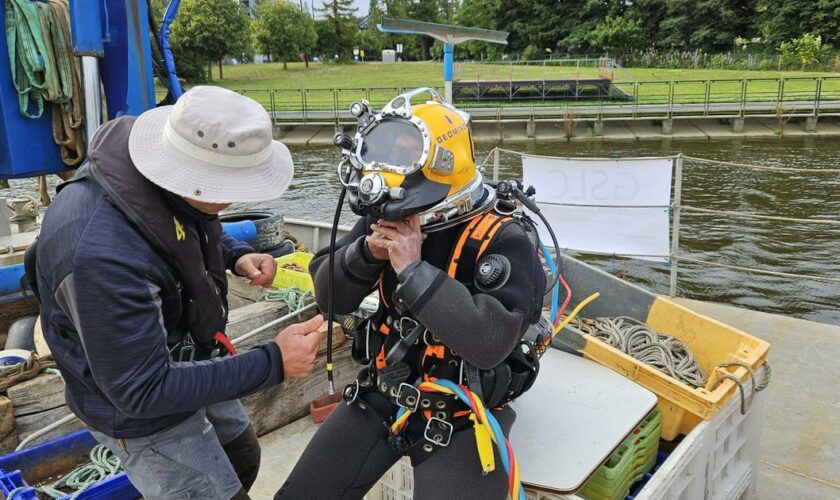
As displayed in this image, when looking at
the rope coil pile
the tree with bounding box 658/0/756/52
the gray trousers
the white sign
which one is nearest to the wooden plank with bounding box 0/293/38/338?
the rope coil pile

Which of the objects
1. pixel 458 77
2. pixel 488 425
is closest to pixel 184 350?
pixel 488 425

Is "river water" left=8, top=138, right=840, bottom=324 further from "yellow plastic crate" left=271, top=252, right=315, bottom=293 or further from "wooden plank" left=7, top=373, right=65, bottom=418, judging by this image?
"wooden plank" left=7, top=373, right=65, bottom=418

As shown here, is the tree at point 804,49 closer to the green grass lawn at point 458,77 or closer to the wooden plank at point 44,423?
the green grass lawn at point 458,77

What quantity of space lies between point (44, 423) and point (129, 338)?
5.82ft

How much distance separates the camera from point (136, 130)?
171cm

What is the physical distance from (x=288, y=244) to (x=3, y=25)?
2331 mm

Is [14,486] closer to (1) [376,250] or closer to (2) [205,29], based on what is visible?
(1) [376,250]

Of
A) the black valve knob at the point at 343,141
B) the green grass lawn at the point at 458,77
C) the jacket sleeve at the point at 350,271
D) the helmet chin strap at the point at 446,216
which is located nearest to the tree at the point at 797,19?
the green grass lawn at the point at 458,77

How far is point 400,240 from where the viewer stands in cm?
196

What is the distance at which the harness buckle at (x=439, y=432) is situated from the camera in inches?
80.2

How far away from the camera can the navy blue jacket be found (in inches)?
60.0

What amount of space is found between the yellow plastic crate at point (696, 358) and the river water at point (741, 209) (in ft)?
9.40

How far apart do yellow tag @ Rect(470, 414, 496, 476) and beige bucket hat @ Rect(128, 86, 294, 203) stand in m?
0.95

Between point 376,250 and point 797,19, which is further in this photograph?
point 797,19
